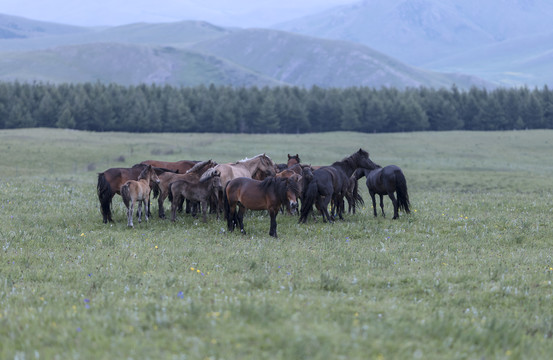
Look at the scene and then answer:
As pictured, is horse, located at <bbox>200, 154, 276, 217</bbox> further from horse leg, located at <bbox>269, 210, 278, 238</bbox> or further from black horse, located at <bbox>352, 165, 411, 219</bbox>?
black horse, located at <bbox>352, 165, 411, 219</bbox>

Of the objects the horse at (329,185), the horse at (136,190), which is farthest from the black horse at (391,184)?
the horse at (136,190)

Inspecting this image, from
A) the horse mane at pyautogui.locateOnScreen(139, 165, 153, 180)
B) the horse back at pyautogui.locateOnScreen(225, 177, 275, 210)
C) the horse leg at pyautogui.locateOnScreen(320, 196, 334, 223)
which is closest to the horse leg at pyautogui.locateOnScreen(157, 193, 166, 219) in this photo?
the horse mane at pyautogui.locateOnScreen(139, 165, 153, 180)

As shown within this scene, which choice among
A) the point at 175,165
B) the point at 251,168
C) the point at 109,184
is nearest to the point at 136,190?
the point at 109,184

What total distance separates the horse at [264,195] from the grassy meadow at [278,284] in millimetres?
859

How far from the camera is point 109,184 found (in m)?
16.7

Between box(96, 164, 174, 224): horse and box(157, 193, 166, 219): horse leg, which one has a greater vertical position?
box(96, 164, 174, 224): horse

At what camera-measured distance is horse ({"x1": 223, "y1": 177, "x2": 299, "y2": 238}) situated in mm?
14516

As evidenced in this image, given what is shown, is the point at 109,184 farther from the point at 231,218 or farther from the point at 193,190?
the point at 231,218

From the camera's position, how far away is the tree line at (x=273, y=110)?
362 feet

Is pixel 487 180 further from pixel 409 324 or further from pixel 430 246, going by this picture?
pixel 409 324

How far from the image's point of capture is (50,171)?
1992 inches

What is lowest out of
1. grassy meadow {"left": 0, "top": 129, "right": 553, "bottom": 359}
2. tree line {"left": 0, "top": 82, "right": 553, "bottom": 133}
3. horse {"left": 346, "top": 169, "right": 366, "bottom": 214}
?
grassy meadow {"left": 0, "top": 129, "right": 553, "bottom": 359}

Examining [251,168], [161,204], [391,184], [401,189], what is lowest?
[161,204]

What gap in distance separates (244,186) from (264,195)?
746 mm
